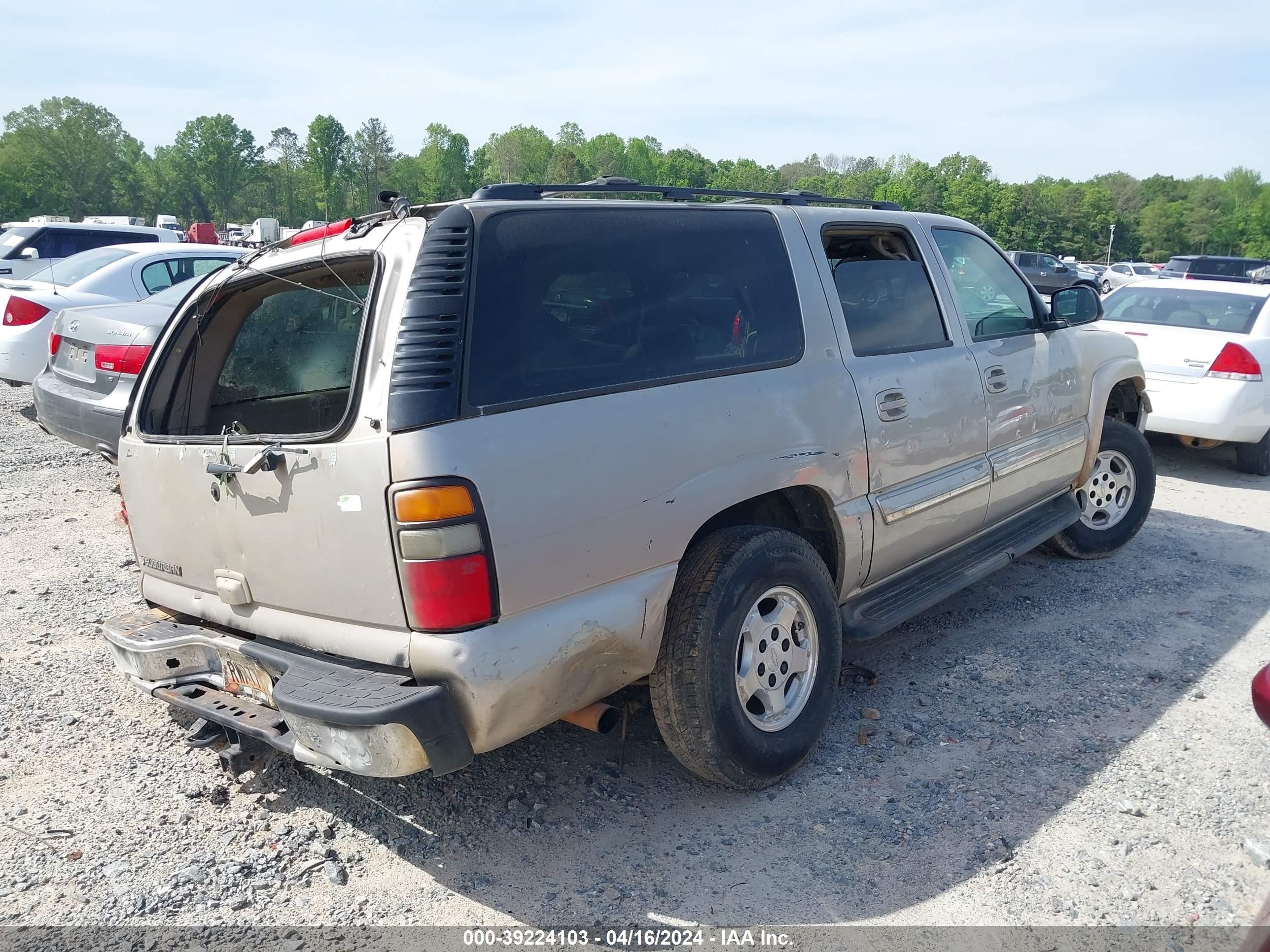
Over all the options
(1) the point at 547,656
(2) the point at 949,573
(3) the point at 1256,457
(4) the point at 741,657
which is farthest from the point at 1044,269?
(1) the point at 547,656

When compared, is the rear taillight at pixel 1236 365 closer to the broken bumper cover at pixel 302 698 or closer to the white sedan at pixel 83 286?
the broken bumper cover at pixel 302 698

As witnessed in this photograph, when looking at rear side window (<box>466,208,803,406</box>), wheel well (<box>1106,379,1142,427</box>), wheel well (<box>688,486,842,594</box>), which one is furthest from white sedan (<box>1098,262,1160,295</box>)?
rear side window (<box>466,208,803,406</box>)

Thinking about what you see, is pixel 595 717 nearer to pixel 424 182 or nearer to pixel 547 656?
pixel 547 656

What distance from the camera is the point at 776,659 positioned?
325 cm

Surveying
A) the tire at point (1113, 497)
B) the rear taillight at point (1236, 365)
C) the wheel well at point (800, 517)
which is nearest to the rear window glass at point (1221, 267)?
the rear taillight at point (1236, 365)

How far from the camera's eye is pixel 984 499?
14.1ft

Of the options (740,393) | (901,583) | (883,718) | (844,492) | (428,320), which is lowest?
(883,718)

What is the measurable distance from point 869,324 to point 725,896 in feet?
7.27

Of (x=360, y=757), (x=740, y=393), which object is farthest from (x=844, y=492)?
(x=360, y=757)

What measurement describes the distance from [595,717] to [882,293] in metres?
2.17

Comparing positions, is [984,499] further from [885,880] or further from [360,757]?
[360,757]

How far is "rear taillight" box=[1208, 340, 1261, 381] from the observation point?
7422 mm

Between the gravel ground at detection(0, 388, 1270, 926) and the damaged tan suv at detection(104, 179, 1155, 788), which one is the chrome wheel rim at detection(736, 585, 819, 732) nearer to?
the damaged tan suv at detection(104, 179, 1155, 788)

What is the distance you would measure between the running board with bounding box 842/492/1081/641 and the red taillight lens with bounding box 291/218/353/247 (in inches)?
90.2
